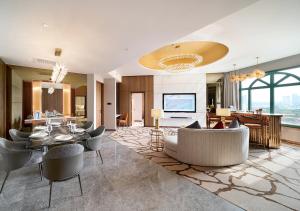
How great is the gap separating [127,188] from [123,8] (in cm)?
276

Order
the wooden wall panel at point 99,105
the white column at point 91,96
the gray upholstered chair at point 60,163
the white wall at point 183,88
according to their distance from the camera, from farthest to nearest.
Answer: the white wall at point 183,88
the wooden wall panel at point 99,105
the white column at point 91,96
the gray upholstered chair at point 60,163

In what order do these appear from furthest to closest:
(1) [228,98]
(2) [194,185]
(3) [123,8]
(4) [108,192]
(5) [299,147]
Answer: (1) [228,98] < (5) [299,147] < (2) [194,185] < (4) [108,192] < (3) [123,8]

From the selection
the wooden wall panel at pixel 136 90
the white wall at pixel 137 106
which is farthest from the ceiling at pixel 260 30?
the white wall at pixel 137 106

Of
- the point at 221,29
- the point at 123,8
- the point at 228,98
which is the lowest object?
the point at 228,98

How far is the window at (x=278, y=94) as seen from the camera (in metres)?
5.54

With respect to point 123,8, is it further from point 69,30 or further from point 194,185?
point 194,185

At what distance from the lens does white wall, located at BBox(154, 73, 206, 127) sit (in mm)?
8469

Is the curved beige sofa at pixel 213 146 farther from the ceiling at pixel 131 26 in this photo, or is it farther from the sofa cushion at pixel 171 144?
the ceiling at pixel 131 26

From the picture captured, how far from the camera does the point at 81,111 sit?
7.43 m

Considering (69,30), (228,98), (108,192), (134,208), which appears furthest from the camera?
(228,98)

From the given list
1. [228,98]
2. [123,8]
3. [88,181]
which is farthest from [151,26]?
[228,98]

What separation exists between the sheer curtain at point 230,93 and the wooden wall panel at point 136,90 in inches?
159

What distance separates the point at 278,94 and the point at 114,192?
7021 millimetres

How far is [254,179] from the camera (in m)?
2.79
